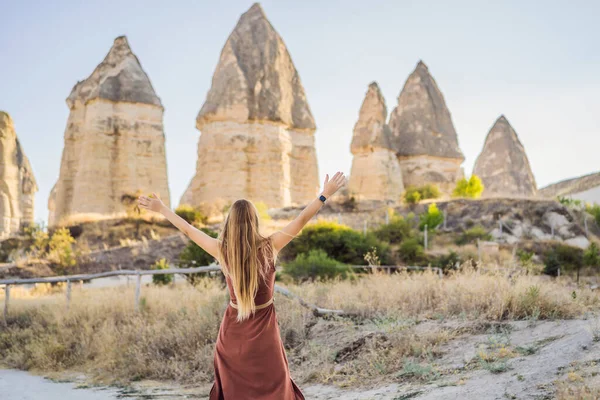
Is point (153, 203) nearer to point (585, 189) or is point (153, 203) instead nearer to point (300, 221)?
point (300, 221)

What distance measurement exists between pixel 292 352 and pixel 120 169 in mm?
22775

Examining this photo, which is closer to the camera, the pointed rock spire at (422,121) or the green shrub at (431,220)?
the green shrub at (431,220)

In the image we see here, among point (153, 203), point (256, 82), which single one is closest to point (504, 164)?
point (256, 82)

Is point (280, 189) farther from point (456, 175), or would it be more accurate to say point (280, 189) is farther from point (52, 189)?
point (52, 189)

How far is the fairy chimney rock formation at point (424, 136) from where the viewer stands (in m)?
41.1

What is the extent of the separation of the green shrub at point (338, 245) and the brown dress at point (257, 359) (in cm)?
1329

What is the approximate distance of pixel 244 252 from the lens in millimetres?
3189

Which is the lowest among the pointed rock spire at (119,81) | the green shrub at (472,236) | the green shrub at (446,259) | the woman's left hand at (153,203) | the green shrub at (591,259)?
the green shrub at (591,259)

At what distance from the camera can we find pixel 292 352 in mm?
6172

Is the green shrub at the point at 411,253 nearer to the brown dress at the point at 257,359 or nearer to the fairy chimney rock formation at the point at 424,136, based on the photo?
the brown dress at the point at 257,359

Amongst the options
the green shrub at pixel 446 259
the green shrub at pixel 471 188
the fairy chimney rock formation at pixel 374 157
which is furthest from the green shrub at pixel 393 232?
the fairy chimney rock formation at pixel 374 157

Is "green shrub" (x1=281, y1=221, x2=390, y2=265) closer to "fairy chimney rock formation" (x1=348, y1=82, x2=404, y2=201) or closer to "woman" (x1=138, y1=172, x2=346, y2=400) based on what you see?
"woman" (x1=138, y1=172, x2=346, y2=400)

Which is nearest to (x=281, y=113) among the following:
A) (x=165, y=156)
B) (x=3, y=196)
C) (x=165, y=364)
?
(x=165, y=156)

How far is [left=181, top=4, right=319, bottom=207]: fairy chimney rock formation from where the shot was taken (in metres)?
31.0
